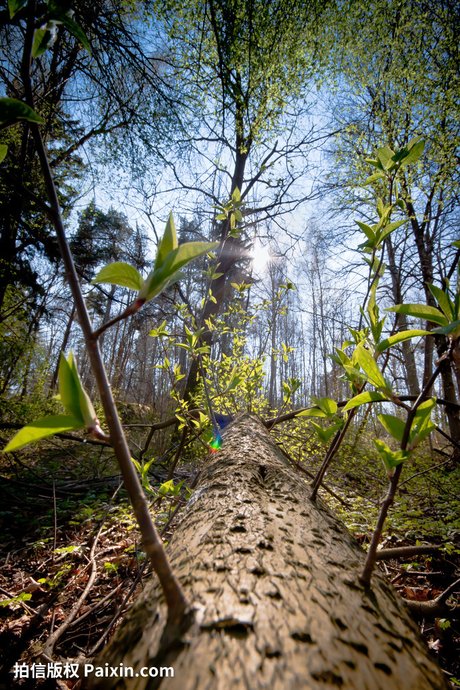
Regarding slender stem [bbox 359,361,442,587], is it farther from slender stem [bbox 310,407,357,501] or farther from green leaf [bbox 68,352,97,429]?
green leaf [bbox 68,352,97,429]

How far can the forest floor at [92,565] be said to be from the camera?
1.34m

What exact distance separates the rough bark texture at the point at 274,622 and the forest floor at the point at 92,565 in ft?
2.56

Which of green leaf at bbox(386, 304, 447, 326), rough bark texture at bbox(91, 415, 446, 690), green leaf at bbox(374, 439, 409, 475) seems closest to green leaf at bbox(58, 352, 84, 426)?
rough bark texture at bbox(91, 415, 446, 690)

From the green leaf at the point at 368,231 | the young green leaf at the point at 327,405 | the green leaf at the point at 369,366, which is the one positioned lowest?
the young green leaf at the point at 327,405

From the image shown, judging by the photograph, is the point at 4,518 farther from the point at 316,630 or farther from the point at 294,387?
the point at 316,630

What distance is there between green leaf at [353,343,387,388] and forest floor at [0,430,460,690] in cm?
109

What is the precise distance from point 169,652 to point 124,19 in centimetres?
587

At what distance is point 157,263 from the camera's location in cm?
45

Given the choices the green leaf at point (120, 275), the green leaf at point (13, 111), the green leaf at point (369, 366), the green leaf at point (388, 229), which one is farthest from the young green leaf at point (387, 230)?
the green leaf at point (13, 111)

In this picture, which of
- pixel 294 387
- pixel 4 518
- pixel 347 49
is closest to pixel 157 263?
pixel 294 387

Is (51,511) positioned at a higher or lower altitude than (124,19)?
lower

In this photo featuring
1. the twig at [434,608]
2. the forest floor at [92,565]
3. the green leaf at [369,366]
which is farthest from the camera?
the forest floor at [92,565]

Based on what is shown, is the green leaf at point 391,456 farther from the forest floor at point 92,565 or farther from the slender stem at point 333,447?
the forest floor at point 92,565

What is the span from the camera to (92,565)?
1772 mm
